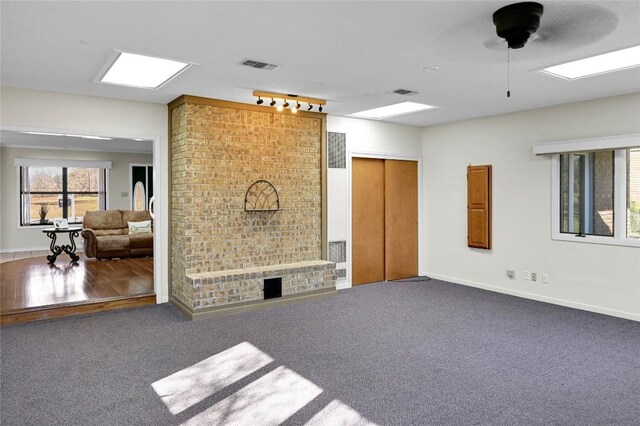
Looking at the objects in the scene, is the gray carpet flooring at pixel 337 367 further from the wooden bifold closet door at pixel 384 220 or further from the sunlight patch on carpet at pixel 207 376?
the wooden bifold closet door at pixel 384 220

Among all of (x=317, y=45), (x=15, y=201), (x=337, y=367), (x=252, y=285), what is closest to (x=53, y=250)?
(x=15, y=201)

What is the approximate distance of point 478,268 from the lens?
21.0 feet

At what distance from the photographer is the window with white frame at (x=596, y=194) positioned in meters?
4.84

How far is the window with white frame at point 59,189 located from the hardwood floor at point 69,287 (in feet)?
7.21

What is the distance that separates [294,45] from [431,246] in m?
4.67

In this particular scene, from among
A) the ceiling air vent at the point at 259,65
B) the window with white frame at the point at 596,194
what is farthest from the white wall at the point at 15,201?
the window with white frame at the point at 596,194

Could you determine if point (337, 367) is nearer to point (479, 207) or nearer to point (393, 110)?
point (393, 110)

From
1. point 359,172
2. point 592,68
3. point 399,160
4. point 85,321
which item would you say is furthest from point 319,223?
point 592,68

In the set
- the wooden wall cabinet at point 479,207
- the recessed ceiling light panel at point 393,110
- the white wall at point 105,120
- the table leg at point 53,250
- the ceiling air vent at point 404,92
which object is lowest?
Result: the table leg at point 53,250

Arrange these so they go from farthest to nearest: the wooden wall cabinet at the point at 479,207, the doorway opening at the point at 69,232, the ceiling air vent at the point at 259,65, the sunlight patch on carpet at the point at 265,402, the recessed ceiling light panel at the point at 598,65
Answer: the wooden wall cabinet at the point at 479,207 → the doorway opening at the point at 69,232 → the ceiling air vent at the point at 259,65 → the recessed ceiling light panel at the point at 598,65 → the sunlight patch on carpet at the point at 265,402

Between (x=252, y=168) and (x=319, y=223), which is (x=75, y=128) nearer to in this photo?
(x=252, y=168)

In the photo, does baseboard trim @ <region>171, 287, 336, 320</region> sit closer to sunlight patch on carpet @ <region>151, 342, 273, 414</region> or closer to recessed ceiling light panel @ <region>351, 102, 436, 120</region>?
sunlight patch on carpet @ <region>151, 342, 273, 414</region>

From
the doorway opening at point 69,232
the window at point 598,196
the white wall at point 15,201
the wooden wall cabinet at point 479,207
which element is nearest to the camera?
the window at point 598,196

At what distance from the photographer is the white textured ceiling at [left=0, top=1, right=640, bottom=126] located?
8.80 feet
